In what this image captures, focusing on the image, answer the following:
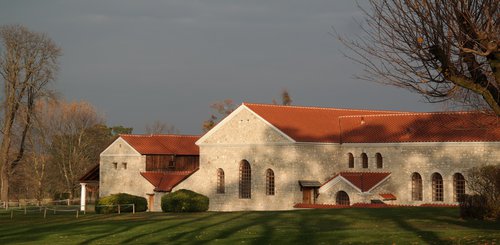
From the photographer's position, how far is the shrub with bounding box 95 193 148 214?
169ft

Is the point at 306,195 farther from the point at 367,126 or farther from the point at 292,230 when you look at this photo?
the point at 292,230

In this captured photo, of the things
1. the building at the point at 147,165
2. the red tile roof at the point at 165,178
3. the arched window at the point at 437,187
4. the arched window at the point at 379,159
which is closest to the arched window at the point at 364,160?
the arched window at the point at 379,159

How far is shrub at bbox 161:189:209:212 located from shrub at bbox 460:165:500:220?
23.9 meters

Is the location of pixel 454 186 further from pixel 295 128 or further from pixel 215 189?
pixel 215 189

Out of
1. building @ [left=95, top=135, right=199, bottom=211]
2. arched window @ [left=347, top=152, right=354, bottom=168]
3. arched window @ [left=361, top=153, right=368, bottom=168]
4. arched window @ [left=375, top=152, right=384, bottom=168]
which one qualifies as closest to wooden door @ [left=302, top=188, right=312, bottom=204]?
arched window @ [left=347, top=152, right=354, bottom=168]

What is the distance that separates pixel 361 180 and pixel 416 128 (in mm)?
5182

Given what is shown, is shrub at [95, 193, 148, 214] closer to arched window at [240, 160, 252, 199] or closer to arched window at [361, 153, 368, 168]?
arched window at [240, 160, 252, 199]

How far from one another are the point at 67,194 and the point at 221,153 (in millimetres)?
29045

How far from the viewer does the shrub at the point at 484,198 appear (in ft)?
99.2

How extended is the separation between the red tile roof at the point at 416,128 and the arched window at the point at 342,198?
4.40 metres

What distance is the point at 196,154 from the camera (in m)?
62.7

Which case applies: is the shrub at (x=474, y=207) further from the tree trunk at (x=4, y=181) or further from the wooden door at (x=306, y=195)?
the tree trunk at (x=4, y=181)

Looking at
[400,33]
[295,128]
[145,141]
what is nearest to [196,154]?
[145,141]

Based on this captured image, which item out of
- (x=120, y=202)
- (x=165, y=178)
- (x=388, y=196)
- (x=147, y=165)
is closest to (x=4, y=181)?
(x=147, y=165)
